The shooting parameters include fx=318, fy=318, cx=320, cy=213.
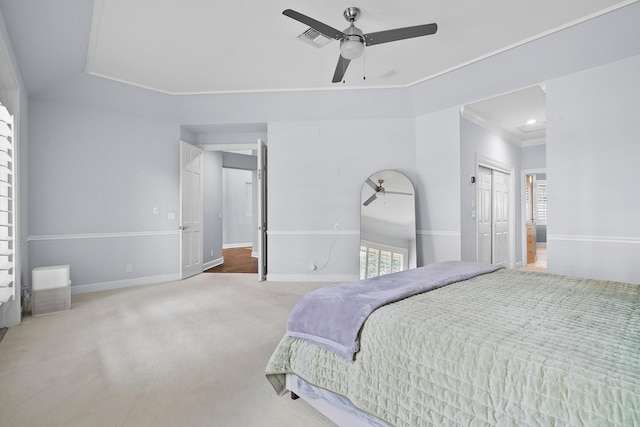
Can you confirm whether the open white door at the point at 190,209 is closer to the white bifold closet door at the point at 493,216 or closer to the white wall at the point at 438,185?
the white wall at the point at 438,185

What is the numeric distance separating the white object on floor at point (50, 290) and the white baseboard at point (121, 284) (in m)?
0.81

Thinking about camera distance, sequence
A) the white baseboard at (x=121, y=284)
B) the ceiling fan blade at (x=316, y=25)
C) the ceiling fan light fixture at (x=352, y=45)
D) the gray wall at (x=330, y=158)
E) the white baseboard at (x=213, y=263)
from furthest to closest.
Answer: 1. the white baseboard at (x=213, y=263)
2. the white baseboard at (x=121, y=284)
3. the gray wall at (x=330, y=158)
4. the ceiling fan light fixture at (x=352, y=45)
5. the ceiling fan blade at (x=316, y=25)

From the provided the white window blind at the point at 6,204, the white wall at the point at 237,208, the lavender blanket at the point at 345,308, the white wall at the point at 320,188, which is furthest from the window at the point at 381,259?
the white wall at the point at 237,208

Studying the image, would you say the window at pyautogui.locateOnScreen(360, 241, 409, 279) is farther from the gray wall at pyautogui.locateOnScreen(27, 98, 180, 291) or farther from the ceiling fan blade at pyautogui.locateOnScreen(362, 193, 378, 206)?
the gray wall at pyautogui.locateOnScreen(27, 98, 180, 291)

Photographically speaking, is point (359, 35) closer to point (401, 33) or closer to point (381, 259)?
point (401, 33)

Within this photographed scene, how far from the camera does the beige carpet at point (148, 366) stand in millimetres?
1708

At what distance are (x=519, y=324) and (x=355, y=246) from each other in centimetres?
374

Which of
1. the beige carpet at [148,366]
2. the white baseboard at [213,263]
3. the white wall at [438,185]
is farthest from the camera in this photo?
the white baseboard at [213,263]

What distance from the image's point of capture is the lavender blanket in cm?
147

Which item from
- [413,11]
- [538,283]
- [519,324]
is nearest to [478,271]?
[538,283]

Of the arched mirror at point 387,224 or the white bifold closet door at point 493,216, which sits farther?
the white bifold closet door at point 493,216

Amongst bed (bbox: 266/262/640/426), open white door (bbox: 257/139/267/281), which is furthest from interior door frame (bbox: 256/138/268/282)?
bed (bbox: 266/262/640/426)

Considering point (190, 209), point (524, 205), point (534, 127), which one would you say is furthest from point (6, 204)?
point (524, 205)

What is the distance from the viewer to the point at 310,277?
198 inches
